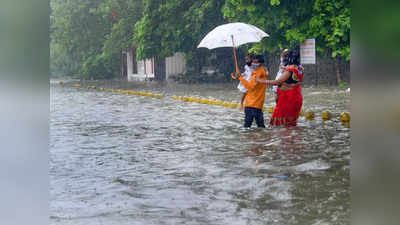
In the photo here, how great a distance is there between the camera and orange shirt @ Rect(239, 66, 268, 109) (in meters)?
10.7

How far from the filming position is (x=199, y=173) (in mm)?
7156

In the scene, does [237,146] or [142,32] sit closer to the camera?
[237,146]

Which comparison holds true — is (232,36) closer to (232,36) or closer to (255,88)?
(232,36)

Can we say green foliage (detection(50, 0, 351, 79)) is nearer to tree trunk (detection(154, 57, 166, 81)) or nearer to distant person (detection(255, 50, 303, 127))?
tree trunk (detection(154, 57, 166, 81))

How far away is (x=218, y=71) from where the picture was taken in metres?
36.1

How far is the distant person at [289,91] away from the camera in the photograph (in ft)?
34.0

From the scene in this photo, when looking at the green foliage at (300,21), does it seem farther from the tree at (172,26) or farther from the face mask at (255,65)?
the face mask at (255,65)

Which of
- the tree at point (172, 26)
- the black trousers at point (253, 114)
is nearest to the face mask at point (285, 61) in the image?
the black trousers at point (253, 114)

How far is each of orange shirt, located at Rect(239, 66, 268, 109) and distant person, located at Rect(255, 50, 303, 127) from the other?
0.45 feet

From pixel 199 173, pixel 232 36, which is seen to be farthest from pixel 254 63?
pixel 199 173

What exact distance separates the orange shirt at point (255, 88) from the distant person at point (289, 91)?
5.4 inches
